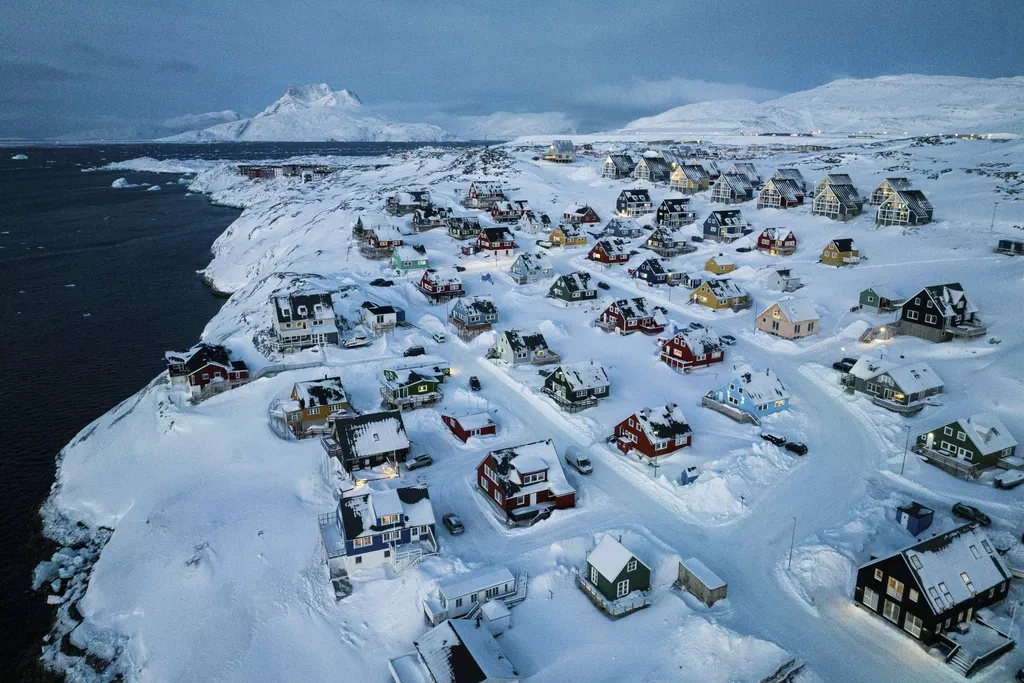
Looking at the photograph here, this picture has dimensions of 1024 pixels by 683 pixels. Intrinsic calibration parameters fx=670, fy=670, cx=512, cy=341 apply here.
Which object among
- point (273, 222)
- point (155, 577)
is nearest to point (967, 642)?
point (155, 577)

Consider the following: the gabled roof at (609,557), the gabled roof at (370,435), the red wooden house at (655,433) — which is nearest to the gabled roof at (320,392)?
the gabled roof at (370,435)

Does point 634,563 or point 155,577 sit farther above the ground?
point 634,563

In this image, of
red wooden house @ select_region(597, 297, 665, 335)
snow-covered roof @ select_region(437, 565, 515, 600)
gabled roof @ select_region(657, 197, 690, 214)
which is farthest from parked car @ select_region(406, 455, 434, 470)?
gabled roof @ select_region(657, 197, 690, 214)

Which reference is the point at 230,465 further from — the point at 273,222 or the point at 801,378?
the point at 273,222

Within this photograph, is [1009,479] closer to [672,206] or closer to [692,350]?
[692,350]

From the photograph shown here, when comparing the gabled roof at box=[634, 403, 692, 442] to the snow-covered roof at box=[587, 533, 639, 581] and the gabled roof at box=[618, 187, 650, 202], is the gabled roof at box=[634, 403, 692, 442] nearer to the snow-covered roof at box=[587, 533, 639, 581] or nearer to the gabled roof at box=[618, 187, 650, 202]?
the snow-covered roof at box=[587, 533, 639, 581]

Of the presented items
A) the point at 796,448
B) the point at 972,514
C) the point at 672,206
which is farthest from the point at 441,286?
the point at 972,514
